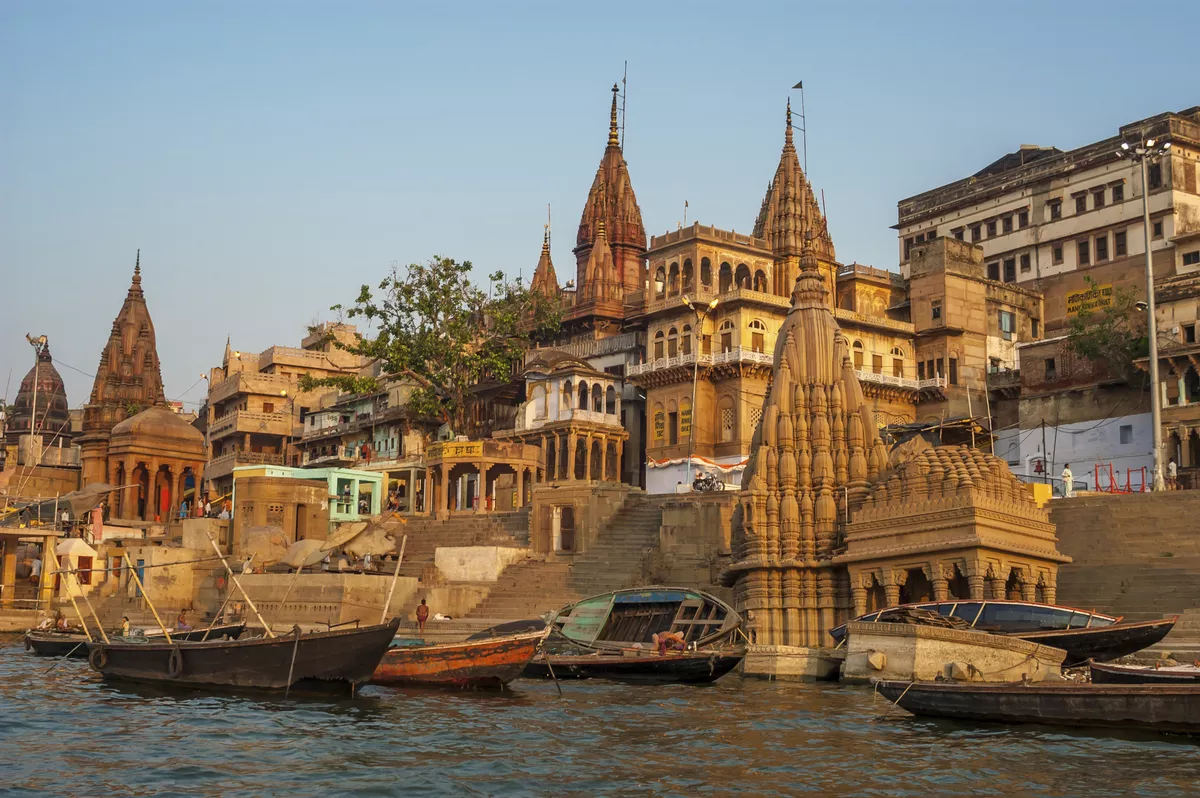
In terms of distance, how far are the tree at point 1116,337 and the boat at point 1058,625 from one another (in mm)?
22441

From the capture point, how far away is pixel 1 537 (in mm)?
49812

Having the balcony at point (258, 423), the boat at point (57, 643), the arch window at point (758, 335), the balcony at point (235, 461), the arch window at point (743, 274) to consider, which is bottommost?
the boat at point (57, 643)

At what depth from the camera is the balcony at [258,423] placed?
75844mm

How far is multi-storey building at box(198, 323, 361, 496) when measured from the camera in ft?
250

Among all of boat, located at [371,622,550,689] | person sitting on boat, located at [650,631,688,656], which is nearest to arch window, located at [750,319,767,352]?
person sitting on boat, located at [650,631,688,656]

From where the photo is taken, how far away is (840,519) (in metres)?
29.4

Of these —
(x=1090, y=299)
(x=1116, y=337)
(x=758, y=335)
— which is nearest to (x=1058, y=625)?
(x=1116, y=337)

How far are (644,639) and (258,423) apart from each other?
50339 millimetres

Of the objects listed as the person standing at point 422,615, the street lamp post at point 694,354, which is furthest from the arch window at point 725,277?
the person standing at point 422,615

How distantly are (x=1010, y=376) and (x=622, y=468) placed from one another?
16.6 meters

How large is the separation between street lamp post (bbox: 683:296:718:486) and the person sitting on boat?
21652mm

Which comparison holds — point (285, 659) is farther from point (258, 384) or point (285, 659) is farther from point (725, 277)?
point (258, 384)

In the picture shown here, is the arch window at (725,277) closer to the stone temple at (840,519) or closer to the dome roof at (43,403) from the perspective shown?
the stone temple at (840,519)

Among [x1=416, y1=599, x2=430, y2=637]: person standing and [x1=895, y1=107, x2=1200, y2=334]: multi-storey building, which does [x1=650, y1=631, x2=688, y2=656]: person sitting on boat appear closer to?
[x1=416, y1=599, x2=430, y2=637]: person standing
